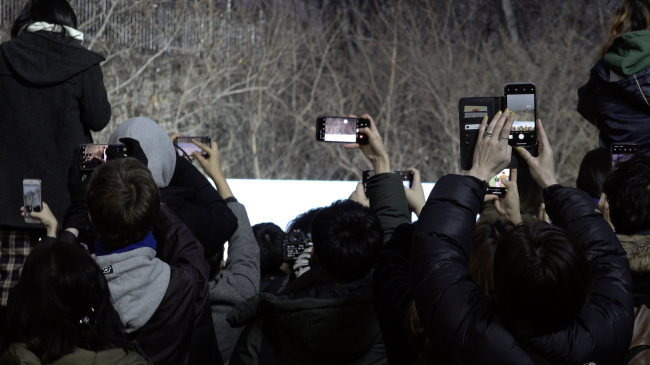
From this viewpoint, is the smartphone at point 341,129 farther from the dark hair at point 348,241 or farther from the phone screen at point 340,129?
the dark hair at point 348,241

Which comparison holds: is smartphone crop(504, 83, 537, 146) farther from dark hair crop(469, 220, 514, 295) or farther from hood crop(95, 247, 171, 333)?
hood crop(95, 247, 171, 333)

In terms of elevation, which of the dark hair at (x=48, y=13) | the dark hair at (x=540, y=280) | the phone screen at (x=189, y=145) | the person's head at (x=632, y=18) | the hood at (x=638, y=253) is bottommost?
the hood at (x=638, y=253)

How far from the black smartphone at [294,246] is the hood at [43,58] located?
1.22 meters

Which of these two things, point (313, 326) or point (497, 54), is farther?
point (497, 54)

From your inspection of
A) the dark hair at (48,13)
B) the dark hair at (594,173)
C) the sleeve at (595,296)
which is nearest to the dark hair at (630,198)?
the sleeve at (595,296)

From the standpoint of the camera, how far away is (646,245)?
2.42 meters

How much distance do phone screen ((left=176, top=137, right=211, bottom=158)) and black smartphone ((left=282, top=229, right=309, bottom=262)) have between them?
16.7 inches

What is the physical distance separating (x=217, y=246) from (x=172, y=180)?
0.33 metres

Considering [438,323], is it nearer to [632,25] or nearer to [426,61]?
[632,25]

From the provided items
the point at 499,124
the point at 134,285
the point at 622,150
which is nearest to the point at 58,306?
the point at 134,285

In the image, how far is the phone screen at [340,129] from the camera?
2742mm

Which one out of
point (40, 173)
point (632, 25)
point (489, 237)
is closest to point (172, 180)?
point (40, 173)

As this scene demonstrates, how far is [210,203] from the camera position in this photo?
2875mm

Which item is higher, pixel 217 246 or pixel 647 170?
pixel 647 170
